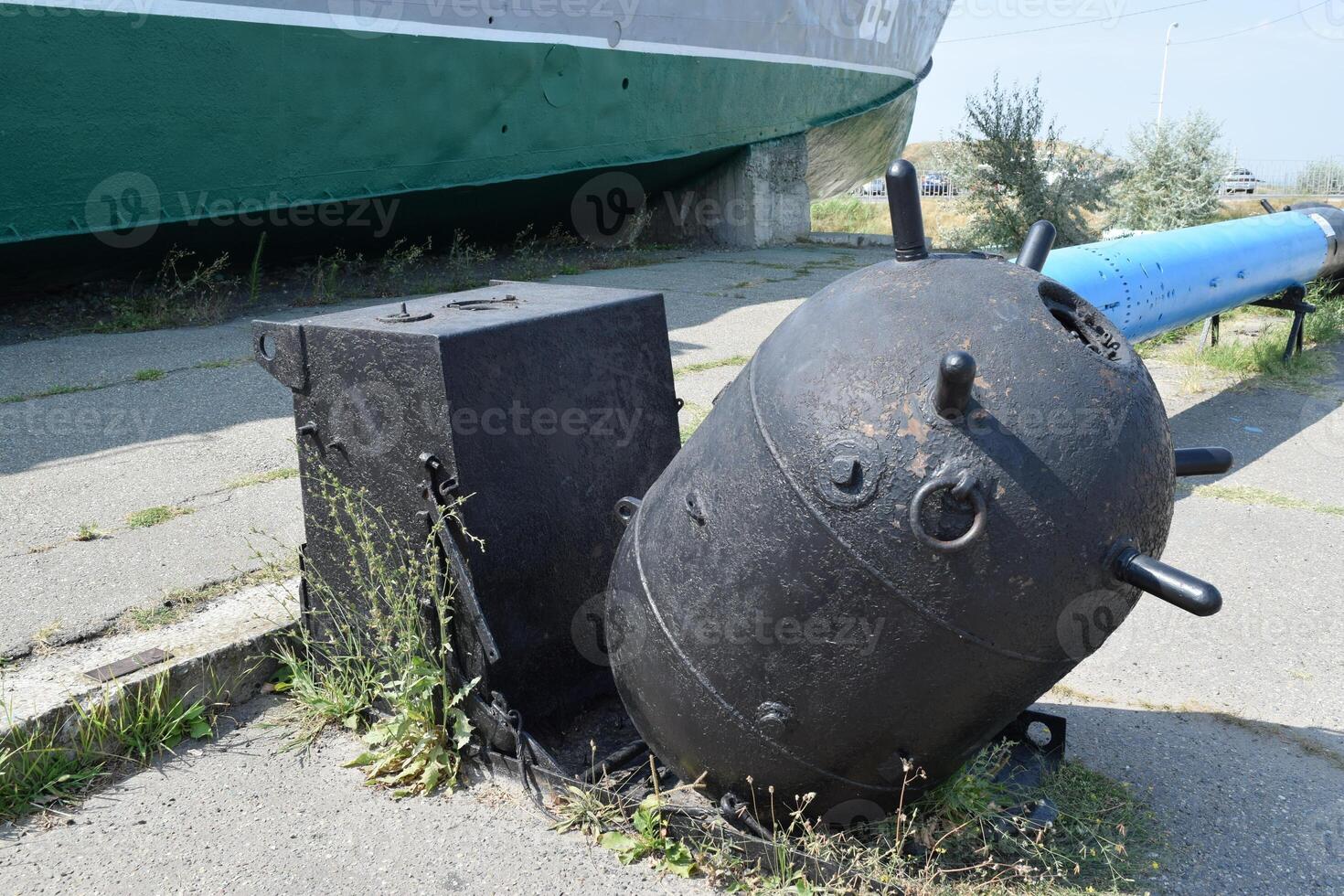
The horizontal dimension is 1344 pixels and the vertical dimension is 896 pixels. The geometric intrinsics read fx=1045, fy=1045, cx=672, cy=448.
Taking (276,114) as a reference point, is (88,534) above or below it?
below

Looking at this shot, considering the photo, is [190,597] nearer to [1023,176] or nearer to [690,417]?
[690,417]

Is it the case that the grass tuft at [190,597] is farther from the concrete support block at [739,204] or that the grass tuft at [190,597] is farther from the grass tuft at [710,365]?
the concrete support block at [739,204]

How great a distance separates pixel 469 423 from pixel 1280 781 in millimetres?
2444

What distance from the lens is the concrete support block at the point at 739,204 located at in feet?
44.2

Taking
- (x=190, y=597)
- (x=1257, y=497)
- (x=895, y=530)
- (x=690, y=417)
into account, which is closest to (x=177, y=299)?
(x=690, y=417)

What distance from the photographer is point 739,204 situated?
13.5 meters

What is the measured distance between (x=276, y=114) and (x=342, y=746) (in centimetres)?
639

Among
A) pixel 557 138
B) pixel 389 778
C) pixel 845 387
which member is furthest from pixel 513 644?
pixel 557 138

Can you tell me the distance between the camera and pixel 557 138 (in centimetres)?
1040

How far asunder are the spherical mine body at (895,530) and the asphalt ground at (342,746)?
0.67m

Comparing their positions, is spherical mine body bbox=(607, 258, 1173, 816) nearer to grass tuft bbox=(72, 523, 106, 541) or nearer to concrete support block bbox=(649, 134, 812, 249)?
grass tuft bbox=(72, 523, 106, 541)

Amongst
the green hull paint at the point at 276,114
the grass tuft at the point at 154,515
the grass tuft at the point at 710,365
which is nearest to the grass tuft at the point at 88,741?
the grass tuft at the point at 154,515

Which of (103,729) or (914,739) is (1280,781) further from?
(103,729)

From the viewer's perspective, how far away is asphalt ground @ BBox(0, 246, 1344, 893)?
→ 256cm
